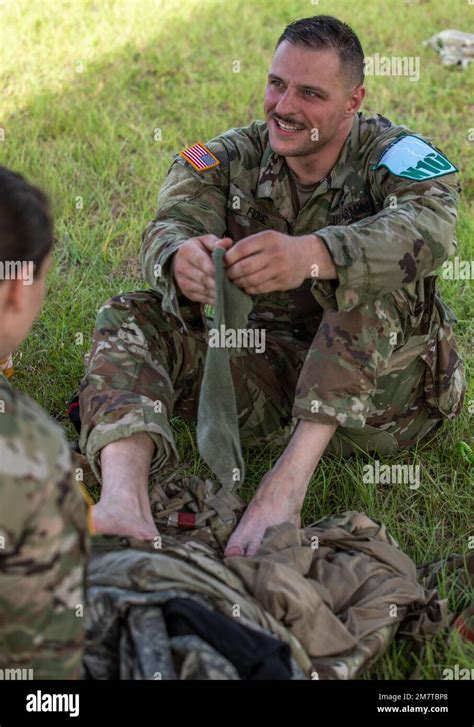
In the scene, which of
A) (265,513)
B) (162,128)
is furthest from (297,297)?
(162,128)

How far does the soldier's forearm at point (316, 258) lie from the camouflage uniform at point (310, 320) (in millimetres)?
23

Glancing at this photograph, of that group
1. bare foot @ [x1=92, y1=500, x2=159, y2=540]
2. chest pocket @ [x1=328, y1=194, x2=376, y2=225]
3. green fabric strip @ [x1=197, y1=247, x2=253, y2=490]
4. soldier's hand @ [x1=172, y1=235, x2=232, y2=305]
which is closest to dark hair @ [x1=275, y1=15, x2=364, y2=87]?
chest pocket @ [x1=328, y1=194, x2=376, y2=225]

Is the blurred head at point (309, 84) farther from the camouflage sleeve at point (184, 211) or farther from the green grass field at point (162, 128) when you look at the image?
the green grass field at point (162, 128)

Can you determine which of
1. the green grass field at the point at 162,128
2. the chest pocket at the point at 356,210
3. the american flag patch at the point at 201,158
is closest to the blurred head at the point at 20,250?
the green grass field at the point at 162,128

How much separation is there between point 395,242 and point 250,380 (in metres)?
0.71

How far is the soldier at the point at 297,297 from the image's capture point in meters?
2.66

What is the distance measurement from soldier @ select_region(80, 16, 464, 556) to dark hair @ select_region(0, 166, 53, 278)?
0.90m

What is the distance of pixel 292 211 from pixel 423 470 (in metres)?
1.02

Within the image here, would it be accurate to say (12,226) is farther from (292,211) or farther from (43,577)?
(292,211)

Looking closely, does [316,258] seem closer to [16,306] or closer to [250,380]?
[250,380]

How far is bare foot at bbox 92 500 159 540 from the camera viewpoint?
98.3 inches

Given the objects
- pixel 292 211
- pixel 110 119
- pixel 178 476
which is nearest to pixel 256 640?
pixel 178 476

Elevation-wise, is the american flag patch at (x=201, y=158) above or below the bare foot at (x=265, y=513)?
above

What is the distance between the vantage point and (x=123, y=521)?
2531mm
